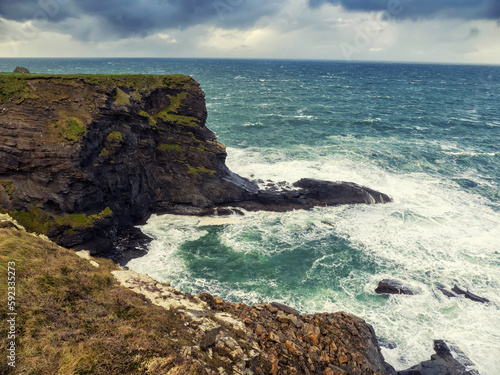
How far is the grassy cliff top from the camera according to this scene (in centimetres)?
2906

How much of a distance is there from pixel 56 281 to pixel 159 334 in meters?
5.08

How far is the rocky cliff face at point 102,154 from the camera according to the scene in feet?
88.2

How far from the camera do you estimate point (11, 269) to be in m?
12.4

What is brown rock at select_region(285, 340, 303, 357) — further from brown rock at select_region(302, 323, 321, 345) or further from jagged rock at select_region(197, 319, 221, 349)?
jagged rock at select_region(197, 319, 221, 349)

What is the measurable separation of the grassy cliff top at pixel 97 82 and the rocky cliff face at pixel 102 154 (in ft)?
0.31

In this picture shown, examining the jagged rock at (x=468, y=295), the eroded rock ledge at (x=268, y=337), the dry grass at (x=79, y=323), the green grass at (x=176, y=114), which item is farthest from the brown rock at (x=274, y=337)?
the green grass at (x=176, y=114)

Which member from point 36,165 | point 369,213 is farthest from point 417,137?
point 36,165

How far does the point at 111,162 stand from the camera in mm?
32406

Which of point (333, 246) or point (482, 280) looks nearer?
point (482, 280)

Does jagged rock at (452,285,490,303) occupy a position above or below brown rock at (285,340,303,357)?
below

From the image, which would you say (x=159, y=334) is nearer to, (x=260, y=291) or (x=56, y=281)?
(x=56, y=281)

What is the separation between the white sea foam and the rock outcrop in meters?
2.85

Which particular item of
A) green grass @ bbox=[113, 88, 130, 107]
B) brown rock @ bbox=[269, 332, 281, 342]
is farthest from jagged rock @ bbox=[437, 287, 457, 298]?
green grass @ bbox=[113, 88, 130, 107]

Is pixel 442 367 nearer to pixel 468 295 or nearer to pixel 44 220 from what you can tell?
pixel 468 295
